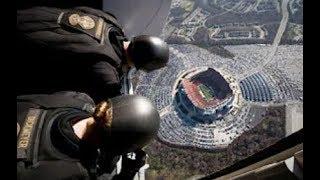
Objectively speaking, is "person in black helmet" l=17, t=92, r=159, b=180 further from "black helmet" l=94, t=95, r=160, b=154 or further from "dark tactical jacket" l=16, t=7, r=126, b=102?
"dark tactical jacket" l=16, t=7, r=126, b=102

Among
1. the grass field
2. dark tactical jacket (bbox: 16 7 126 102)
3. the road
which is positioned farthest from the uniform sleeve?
the road

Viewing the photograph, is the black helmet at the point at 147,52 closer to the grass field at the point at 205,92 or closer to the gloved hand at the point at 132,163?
the gloved hand at the point at 132,163

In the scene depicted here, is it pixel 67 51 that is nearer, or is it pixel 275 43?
pixel 67 51

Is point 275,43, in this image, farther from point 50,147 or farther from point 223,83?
point 50,147

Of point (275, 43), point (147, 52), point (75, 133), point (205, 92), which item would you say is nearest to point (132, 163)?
point (75, 133)
